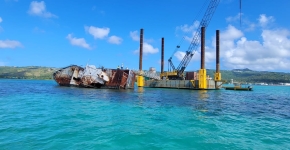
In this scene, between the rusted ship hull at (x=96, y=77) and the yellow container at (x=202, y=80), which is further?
the yellow container at (x=202, y=80)

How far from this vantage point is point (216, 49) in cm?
6944

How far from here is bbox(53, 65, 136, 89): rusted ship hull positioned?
155 feet

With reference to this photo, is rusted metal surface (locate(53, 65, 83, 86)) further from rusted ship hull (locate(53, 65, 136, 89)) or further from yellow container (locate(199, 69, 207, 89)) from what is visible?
yellow container (locate(199, 69, 207, 89))

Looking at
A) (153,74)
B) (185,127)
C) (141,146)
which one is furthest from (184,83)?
(141,146)

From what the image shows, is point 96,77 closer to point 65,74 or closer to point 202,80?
point 65,74

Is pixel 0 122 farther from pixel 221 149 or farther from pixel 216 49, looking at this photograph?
pixel 216 49

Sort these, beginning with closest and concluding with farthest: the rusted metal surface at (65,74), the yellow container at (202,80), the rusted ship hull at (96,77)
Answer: the rusted ship hull at (96,77) → the rusted metal surface at (65,74) → the yellow container at (202,80)

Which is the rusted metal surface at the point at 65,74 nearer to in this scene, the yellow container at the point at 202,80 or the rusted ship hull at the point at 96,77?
the rusted ship hull at the point at 96,77

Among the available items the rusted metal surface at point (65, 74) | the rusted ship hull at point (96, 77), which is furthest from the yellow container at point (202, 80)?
the rusted metal surface at point (65, 74)

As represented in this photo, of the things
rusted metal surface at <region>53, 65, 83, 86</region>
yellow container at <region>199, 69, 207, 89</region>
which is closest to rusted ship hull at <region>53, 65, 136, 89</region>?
rusted metal surface at <region>53, 65, 83, 86</region>

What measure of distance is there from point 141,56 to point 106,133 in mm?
64006

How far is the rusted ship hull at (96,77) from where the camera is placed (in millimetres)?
47156

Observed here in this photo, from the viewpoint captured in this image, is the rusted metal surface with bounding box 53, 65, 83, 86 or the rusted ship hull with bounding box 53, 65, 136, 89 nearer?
the rusted ship hull with bounding box 53, 65, 136, 89

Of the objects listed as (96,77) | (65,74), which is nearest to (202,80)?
(96,77)
